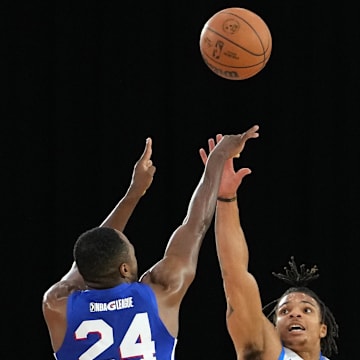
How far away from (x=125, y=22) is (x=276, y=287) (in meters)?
1.93

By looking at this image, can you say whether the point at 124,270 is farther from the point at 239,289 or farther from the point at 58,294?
the point at 239,289

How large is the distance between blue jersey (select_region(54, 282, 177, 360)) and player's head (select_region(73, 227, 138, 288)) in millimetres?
32

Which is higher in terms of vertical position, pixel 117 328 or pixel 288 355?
pixel 117 328

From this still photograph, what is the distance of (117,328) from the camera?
2.24 m

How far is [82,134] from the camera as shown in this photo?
5406 mm

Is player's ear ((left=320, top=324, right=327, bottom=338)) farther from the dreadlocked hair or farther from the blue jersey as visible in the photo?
the blue jersey

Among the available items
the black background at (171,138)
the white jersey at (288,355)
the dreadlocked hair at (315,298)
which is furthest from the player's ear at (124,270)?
the black background at (171,138)

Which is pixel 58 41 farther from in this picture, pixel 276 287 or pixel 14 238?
pixel 276 287

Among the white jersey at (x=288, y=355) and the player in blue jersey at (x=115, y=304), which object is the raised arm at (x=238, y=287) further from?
the player in blue jersey at (x=115, y=304)

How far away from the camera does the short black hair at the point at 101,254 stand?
7.36 ft

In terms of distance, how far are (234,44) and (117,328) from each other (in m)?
1.49

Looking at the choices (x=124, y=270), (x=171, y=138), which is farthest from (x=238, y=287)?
(x=171, y=138)

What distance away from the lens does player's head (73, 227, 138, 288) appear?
7.36ft

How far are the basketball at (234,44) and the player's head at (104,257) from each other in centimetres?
130
